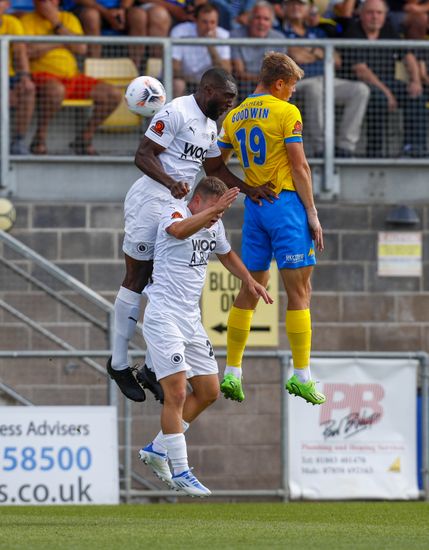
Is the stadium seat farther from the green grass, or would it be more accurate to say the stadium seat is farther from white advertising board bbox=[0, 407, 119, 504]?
the green grass

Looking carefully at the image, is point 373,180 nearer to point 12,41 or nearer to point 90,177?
point 90,177

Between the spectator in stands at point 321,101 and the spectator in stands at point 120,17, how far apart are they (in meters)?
1.31

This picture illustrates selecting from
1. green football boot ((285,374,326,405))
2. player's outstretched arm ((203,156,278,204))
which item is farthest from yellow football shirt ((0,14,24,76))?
green football boot ((285,374,326,405))

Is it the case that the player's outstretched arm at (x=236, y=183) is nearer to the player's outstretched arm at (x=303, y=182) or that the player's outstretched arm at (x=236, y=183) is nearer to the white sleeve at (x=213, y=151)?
the white sleeve at (x=213, y=151)

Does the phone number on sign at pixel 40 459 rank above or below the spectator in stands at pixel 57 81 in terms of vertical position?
below

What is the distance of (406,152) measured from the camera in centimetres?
1510

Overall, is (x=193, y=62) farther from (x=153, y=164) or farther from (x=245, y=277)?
(x=245, y=277)

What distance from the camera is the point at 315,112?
14852mm

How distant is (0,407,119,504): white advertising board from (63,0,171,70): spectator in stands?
398 cm

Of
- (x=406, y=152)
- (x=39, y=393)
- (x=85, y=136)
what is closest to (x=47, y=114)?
(x=85, y=136)

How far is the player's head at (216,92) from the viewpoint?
983 centimetres

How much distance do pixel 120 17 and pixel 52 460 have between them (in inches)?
180

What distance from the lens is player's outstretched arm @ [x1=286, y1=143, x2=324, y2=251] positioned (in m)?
9.73

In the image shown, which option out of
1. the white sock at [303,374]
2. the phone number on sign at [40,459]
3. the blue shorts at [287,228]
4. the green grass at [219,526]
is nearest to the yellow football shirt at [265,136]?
the blue shorts at [287,228]
